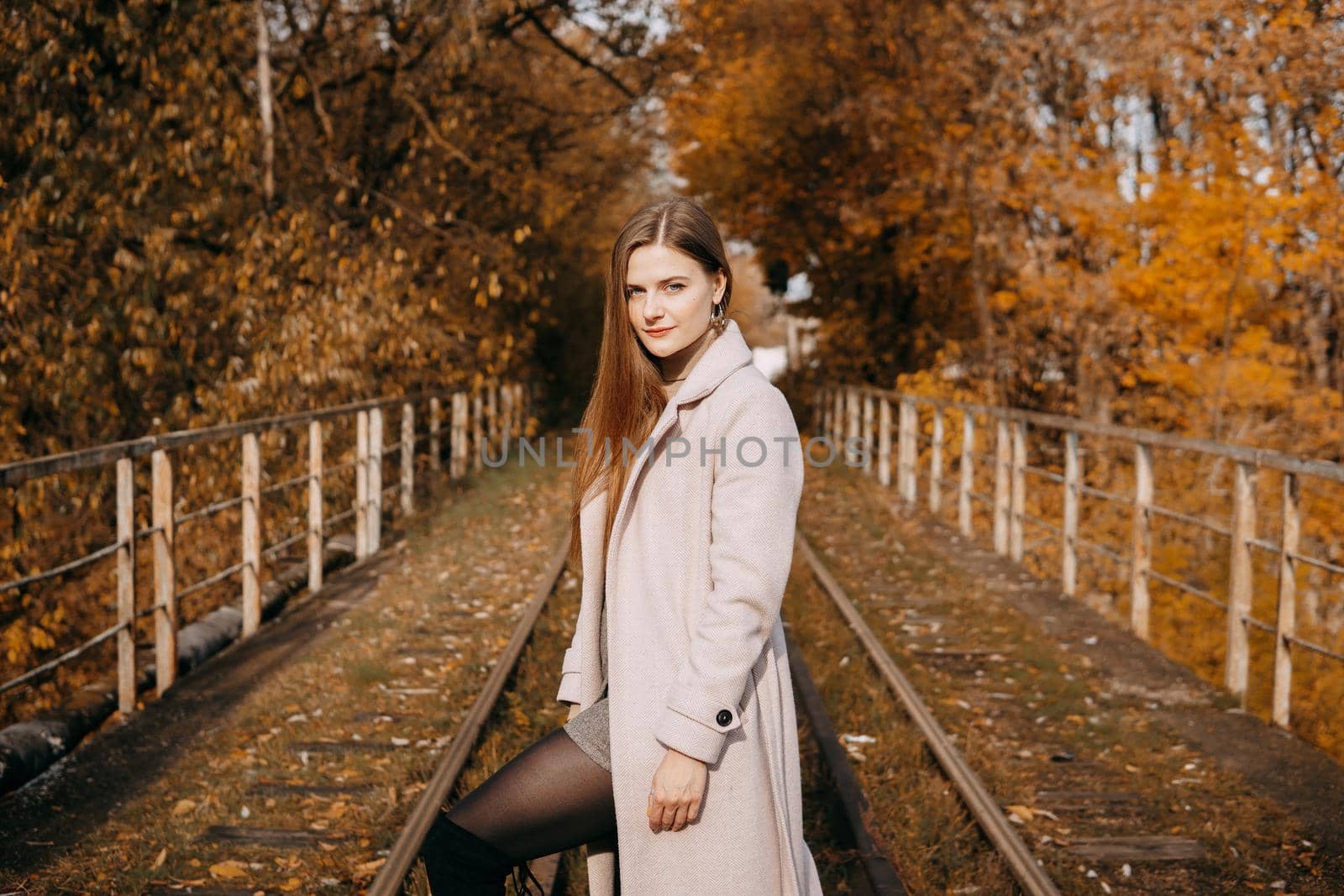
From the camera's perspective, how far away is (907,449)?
49.3ft

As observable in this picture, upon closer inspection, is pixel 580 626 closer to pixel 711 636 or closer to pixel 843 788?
pixel 711 636

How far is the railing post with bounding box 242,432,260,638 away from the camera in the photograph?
26.2ft

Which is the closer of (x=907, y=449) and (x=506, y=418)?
(x=907, y=449)

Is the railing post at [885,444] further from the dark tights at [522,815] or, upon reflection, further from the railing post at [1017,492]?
the dark tights at [522,815]

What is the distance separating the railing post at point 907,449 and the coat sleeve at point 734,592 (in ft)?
42.9

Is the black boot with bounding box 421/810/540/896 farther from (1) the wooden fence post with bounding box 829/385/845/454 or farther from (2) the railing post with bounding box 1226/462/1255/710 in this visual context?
(1) the wooden fence post with bounding box 829/385/845/454

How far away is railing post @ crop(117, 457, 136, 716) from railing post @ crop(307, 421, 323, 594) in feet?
9.98

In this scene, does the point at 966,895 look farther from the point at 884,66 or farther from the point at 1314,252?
the point at 884,66

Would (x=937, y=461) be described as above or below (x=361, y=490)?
above

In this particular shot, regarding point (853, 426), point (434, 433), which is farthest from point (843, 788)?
point (853, 426)

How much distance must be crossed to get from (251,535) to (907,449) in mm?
8978

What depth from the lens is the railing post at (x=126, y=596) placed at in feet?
20.3

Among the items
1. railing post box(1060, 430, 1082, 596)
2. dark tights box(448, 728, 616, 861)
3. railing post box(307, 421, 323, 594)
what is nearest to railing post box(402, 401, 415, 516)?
railing post box(307, 421, 323, 594)

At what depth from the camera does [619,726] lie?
2.15 meters
